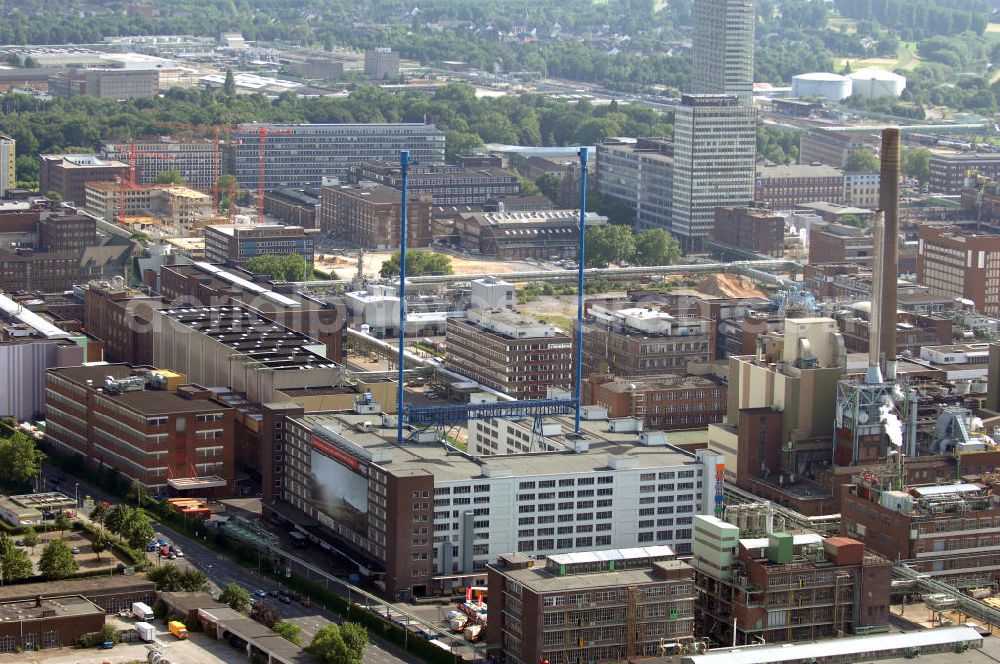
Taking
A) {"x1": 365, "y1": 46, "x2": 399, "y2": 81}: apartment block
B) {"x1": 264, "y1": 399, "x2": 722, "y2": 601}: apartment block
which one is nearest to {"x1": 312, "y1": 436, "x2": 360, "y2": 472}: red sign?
{"x1": 264, "y1": 399, "x2": 722, "y2": 601}: apartment block

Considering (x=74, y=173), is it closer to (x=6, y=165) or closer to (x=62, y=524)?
(x=6, y=165)

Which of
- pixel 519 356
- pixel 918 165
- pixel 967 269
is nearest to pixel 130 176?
pixel 918 165

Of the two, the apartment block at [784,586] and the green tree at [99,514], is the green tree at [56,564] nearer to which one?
the green tree at [99,514]

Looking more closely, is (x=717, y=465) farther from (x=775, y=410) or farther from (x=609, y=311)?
(x=609, y=311)

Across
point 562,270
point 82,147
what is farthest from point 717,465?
point 82,147

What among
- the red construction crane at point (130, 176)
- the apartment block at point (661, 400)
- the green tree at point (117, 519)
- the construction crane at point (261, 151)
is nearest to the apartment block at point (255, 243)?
the red construction crane at point (130, 176)

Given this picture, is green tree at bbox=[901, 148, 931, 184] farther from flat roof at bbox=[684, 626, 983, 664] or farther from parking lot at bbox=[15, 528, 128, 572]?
flat roof at bbox=[684, 626, 983, 664]
